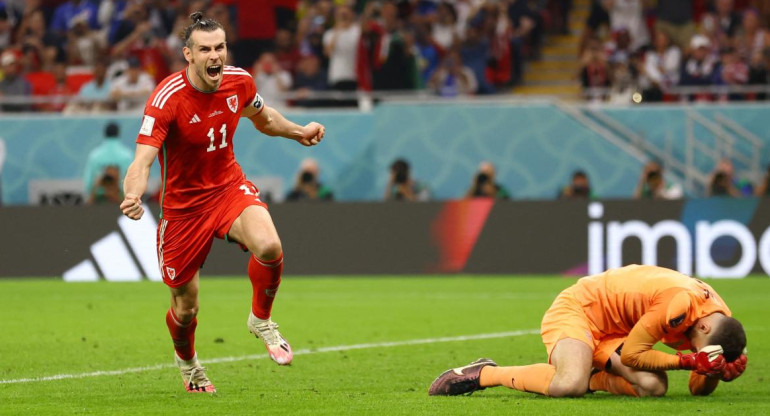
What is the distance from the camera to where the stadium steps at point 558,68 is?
22.9m

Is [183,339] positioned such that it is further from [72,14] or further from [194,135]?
[72,14]

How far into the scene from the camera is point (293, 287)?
17562 millimetres

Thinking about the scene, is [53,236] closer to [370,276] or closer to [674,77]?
[370,276]

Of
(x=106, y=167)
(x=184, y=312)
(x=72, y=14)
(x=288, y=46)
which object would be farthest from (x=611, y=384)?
(x=72, y=14)

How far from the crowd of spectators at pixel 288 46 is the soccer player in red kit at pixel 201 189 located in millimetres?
11597

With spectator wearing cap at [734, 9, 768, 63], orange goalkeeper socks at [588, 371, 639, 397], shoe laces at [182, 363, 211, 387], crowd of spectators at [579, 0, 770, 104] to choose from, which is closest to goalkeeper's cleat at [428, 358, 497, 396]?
orange goalkeeper socks at [588, 371, 639, 397]

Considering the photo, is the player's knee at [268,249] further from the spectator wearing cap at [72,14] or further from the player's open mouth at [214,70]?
the spectator wearing cap at [72,14]

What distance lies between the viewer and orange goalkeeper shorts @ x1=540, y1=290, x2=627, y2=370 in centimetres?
812

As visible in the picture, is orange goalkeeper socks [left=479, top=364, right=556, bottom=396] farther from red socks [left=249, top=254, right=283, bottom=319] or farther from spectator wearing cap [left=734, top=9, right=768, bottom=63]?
spectator wearing cap [left=734, top=9, right=768, bottom=63]

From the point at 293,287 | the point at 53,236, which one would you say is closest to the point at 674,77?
the point at 293,287

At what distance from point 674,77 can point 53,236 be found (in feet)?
32.6

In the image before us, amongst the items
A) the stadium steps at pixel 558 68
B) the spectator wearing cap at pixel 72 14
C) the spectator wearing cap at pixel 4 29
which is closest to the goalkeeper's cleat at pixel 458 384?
the stadium steps at pixel 558 68

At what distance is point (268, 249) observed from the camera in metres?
8.33

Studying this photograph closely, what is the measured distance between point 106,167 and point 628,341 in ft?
43.0
